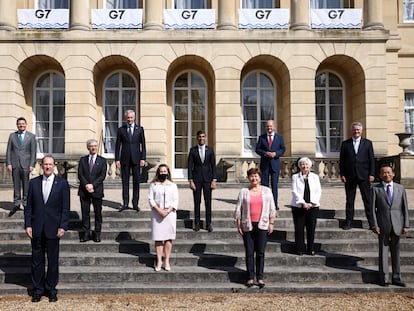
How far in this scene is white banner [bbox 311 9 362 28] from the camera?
17188mm

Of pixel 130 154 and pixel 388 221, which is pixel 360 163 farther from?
pixel 130 154

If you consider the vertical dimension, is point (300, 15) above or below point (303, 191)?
above

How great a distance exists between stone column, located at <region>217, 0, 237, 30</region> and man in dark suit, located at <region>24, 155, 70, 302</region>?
40.6 feet

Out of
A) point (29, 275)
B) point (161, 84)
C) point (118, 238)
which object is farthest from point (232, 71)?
point (29, 275)

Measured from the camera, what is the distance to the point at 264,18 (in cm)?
1717

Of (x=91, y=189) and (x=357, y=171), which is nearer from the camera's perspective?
(x=91, y=189)

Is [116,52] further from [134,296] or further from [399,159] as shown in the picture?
[134,296]

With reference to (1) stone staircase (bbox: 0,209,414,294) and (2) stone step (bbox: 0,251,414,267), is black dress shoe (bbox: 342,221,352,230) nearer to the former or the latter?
(1) stone staircase (bbox: 0,209,414,294)

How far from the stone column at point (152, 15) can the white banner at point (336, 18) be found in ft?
20.3

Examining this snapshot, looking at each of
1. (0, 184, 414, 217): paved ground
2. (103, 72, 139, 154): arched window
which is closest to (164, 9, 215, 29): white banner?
(103, 72, 139, 154): arched window

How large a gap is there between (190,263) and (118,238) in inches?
63.9

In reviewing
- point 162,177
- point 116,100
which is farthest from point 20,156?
point 116,100

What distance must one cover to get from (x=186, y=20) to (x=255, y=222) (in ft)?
41.8

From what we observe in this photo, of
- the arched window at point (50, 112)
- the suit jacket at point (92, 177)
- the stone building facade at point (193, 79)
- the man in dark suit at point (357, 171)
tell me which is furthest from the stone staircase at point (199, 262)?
the arched window at point (50, 112)
